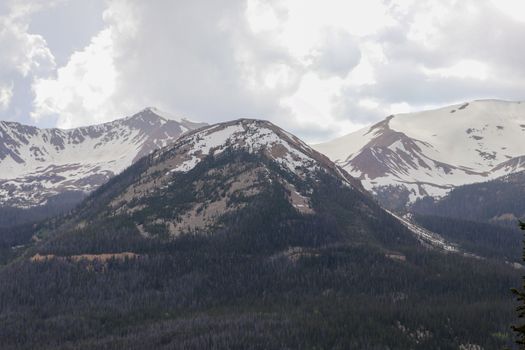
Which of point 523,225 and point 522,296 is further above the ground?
point 523,225

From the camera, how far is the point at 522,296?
2162 inches

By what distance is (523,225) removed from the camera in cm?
5459

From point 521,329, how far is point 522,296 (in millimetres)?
3186

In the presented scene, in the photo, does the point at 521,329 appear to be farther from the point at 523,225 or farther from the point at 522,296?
the point at 523,225

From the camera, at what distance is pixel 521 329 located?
181 ft

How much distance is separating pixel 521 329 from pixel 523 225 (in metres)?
9.86

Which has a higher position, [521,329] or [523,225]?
[523,225]

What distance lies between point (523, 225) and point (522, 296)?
6.68 m

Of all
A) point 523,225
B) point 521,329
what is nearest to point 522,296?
point 521,329
